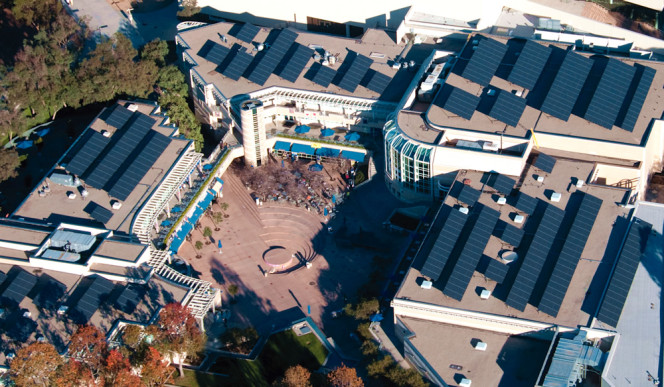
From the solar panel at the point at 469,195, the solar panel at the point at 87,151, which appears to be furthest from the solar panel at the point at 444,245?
the solar panel at the point at 87,151

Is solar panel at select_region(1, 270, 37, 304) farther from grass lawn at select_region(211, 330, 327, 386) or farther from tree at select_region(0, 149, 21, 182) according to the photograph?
grass lawn at select_region(211, 330, 327, 386)

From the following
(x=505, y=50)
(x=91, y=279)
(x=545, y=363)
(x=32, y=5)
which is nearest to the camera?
(x=545, y=363)

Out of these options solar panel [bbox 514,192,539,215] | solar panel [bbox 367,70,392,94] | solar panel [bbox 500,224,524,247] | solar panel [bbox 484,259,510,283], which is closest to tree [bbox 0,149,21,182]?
solar panel [bbox 367,70,392,94]

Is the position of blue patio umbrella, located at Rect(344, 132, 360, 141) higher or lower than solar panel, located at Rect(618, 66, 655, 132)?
lower

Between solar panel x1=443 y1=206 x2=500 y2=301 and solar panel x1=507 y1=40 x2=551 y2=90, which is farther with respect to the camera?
solar panel x1=507 y1=40 x2=551 y2=90

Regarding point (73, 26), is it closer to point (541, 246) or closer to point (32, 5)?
point (32, 5)

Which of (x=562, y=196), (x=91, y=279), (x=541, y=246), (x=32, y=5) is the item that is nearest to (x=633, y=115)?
(x=562, y=196)

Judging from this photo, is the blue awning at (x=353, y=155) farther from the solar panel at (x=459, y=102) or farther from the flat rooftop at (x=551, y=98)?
the solar panel at (x=459, y=102)
